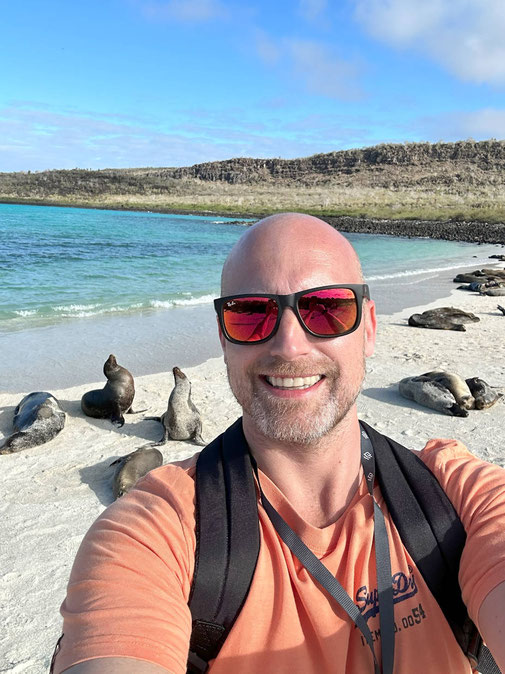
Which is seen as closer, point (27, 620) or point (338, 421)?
point (338, 421)

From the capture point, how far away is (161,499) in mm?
1735

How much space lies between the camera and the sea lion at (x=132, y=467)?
4805mm

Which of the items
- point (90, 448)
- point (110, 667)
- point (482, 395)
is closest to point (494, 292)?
point (482, 395)

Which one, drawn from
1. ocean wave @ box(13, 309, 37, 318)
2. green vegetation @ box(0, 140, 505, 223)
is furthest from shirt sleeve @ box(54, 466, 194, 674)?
green vegetation @ box(0, 140, 505, 223)

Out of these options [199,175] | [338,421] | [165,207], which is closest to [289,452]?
[338,421]

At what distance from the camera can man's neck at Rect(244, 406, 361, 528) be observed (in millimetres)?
1956

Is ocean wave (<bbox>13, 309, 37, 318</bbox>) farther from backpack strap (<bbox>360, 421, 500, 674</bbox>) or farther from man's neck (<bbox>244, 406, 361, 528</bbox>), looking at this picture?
backpack strap (<bbox>360, 421, 500, 674</bbox>)

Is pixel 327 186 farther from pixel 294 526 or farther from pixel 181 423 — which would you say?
pixel 294 526

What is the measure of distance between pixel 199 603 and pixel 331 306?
1.07m

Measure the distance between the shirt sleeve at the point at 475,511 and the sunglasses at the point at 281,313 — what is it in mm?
586

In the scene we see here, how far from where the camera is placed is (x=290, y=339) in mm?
1996

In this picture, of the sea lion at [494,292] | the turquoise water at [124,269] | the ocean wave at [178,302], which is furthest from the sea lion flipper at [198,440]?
the sea lion at [494,292]

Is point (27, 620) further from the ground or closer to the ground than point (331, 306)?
closer to the ground

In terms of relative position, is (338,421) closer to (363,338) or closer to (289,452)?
(289,452)
